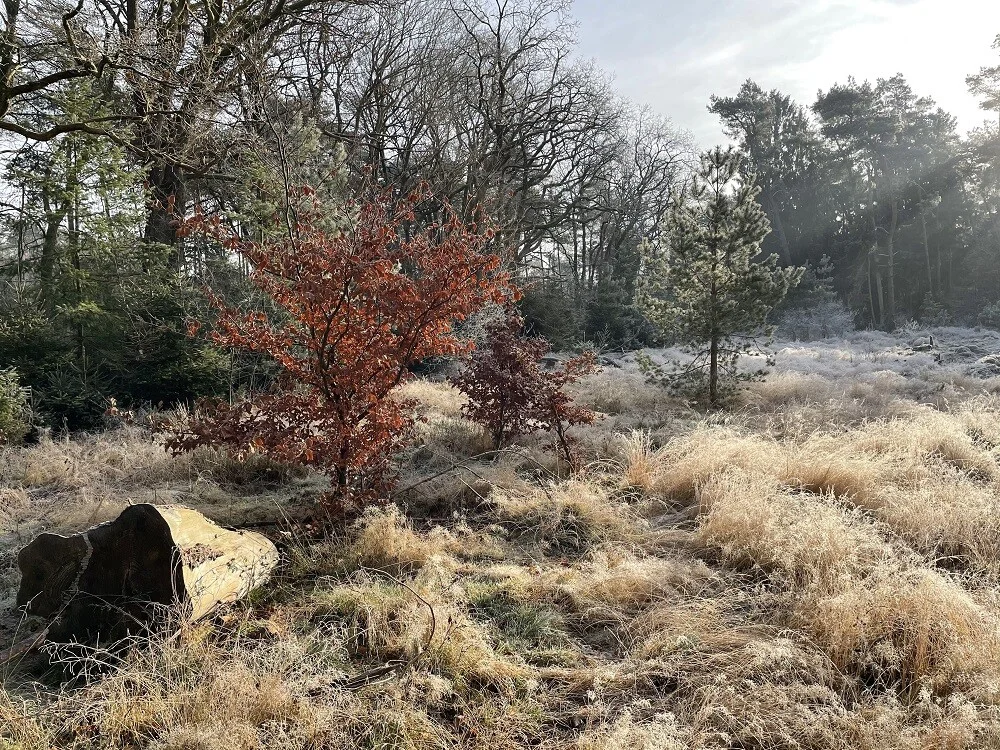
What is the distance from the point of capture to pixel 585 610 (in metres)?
3.46

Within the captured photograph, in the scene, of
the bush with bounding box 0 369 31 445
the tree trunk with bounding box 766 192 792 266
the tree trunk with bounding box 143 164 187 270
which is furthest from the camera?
the tree trunk with bounding box 766 192 792 266

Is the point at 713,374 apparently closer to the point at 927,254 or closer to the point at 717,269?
the point at 717,269

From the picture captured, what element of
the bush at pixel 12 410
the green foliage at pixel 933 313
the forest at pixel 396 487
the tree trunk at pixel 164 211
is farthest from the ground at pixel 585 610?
the green foliage at pixel 933 313

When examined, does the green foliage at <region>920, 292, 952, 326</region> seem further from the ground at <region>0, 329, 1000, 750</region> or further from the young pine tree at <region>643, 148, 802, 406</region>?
the ground at <region>0, 329, 1000, 750</region>

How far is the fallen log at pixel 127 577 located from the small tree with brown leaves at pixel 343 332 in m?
0.92

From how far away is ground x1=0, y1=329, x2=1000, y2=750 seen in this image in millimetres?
2416

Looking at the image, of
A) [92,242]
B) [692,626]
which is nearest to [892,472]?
[692,626]

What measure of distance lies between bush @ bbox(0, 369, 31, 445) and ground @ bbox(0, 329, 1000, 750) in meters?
1.30

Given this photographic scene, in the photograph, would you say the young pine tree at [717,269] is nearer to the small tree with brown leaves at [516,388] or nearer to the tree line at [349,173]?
the tree line at [349,173]

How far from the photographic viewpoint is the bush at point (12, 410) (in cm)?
729

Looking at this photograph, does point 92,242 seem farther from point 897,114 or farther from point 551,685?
point 897,114

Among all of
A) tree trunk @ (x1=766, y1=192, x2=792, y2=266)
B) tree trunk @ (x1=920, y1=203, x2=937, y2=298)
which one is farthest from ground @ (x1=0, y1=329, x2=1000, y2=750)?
tree trunk @ (x1=766, y1=192, x2=792, y2=266)

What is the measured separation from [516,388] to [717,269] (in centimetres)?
488

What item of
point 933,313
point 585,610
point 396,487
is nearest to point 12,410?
point 396,487
